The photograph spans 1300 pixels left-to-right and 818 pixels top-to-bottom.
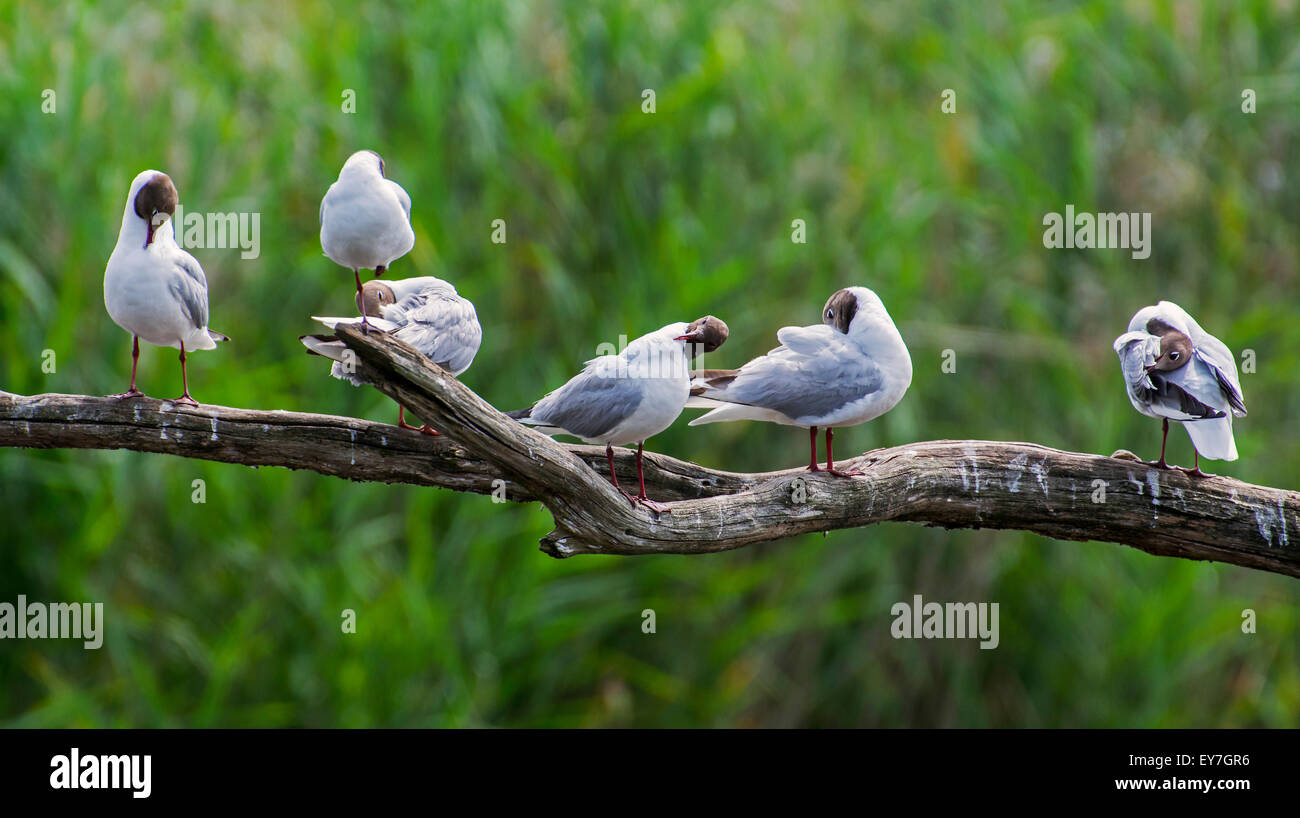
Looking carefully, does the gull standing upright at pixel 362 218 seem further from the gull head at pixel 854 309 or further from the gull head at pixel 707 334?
the gull head at pixel 854 309

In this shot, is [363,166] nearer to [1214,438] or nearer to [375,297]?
[375,297]

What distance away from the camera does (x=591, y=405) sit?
3.25 meters

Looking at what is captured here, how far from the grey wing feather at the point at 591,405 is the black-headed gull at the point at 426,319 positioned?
10.6 inches

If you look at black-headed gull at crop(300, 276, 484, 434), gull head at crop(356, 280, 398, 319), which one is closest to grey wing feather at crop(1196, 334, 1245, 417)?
black-headed gull at crop(300, 276, 484, 434)

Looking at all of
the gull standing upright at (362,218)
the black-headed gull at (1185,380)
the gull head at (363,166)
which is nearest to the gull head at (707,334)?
the gull standing upright at (362,218)

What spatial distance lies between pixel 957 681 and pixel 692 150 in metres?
2.99

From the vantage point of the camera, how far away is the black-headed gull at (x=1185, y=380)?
366 cm

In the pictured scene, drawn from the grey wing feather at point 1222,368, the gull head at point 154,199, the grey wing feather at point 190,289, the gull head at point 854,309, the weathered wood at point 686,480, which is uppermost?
the gull head at point 154,199

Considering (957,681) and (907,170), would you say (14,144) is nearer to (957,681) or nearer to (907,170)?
(907,170)

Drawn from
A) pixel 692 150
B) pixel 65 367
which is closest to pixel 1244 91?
pixel 692 150

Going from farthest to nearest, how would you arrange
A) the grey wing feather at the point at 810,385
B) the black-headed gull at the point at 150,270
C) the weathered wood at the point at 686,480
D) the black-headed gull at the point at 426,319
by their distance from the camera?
the black-headed gull at the point at 150,270, the grey wing feather at the point at 810,385, the black-headed gull at the point at 426,319, the weathered wood at the point at 686,480

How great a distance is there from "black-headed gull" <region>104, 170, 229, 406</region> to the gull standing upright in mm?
553

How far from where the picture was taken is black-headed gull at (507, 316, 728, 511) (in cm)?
320

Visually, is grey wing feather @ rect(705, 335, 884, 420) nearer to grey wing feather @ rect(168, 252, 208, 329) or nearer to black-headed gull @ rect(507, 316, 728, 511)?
black-headed gull @ rect(507, 316, 728, 511)
